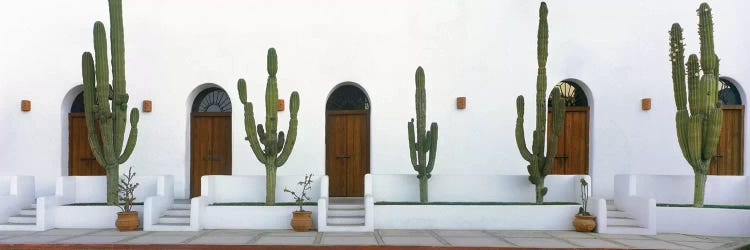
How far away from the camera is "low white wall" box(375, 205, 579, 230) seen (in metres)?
9.15

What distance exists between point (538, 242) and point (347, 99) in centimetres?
544

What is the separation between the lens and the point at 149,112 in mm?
11195

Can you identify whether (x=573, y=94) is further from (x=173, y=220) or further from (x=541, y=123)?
(x=173, y=220)

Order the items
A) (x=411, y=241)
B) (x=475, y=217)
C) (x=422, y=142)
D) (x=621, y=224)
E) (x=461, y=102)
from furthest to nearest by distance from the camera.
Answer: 1. (x=461, y=102)
2. (x=422, y=142)
3. (x=475, y=217)
4. (x=621, y=224)
5. (x=411, y=241)

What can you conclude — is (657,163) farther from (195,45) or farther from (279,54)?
(195,45)

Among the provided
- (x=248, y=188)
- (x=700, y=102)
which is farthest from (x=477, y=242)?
(x=700, y=102)

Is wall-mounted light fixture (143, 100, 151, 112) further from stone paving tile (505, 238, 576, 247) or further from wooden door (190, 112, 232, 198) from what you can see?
stone paving tile (505, 238, 576, 247)

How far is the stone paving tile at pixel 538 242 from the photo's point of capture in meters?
7.72

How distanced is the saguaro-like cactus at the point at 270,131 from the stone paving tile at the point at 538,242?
4438 millimetres

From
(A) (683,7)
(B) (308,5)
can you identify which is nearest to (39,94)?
(B) (308,5)

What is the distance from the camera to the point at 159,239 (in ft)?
26.5

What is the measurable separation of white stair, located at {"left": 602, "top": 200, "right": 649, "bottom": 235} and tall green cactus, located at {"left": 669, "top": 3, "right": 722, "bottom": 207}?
1.22 metres

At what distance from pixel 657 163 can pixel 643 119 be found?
39.9 inches

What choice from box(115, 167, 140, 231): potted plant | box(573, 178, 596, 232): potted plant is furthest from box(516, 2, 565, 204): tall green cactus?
box(115, 167, 140, 231): potted plant
